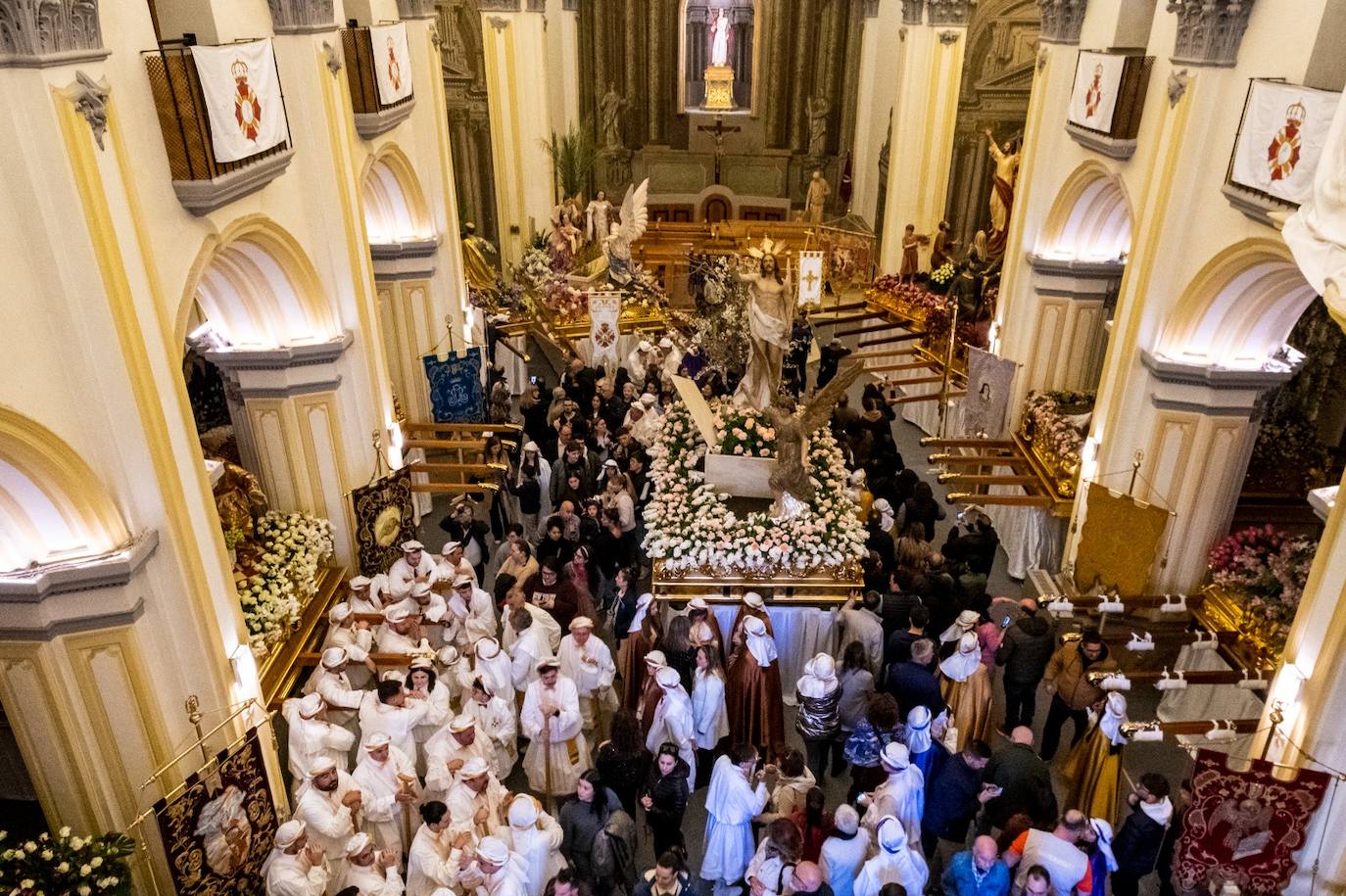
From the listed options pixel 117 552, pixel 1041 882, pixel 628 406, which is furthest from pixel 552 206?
pixel 1041 882

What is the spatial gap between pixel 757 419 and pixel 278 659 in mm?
5654

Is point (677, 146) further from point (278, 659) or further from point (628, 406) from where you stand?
point (278, 659)

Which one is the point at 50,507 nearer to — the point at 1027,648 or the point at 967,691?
the point at 967,691

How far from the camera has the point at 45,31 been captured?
5570 mm

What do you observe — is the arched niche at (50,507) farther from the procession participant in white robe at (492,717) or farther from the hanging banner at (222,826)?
the procession participant in white robe at (492,717)

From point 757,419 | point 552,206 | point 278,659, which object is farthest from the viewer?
point 552,206

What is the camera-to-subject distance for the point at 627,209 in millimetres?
18844

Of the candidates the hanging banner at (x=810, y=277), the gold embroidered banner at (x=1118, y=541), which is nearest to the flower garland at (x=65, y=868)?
the gold embroidered banner at (x=1118, y=541)

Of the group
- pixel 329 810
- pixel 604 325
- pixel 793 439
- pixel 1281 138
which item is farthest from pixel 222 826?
pixel 604 325

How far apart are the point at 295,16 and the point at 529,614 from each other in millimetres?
6150

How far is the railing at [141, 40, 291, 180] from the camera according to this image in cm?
693

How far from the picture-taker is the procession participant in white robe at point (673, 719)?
25.1 ft

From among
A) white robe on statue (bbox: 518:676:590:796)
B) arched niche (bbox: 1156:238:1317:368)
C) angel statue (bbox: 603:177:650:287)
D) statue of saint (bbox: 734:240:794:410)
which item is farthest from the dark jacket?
angel statue (bbox: 603:177:650:287)

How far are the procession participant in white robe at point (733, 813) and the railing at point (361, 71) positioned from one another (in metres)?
8.32
